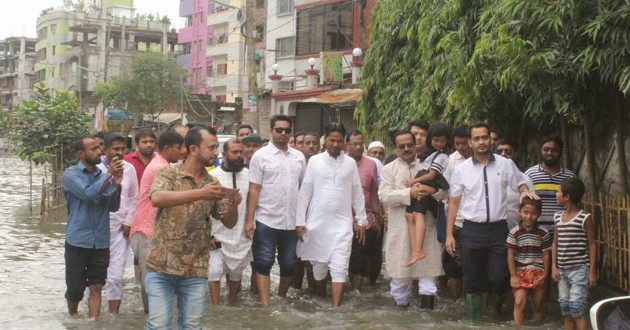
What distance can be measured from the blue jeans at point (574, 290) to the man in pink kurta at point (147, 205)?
3.71 m

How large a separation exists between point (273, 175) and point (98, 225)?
205cm

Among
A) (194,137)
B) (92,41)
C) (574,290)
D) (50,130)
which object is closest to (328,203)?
(574,290)

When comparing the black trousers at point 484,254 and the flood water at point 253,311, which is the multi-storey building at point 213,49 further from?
the black trousers at point 484,254

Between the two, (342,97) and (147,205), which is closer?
(147,205)

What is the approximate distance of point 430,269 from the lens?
8.45m

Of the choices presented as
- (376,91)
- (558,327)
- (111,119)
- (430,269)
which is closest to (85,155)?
(430,269)

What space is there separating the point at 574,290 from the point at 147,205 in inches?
155

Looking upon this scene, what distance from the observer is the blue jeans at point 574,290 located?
7301mm

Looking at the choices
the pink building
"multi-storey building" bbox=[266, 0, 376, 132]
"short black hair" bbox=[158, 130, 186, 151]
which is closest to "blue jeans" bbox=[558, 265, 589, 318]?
"short black hair" bbox=[158, 130, 186, 151]

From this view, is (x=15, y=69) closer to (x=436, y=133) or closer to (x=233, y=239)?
(x=233, y=239)

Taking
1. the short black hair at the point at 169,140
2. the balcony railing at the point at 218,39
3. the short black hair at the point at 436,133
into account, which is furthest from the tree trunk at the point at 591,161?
the balcony railing at the point at 218,39

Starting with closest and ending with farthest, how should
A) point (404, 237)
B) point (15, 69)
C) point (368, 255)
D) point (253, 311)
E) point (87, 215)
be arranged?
1. point (87, 215)
2. point (404, 237)
3. point (253, 311)
4. point (368, 255)
5. point (15, 69)

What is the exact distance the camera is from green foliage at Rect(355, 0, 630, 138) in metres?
7.78

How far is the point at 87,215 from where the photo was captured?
752 centimetres
